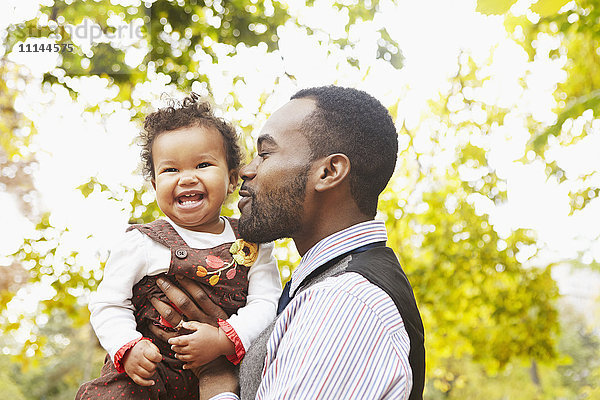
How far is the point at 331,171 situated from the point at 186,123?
0.60 m

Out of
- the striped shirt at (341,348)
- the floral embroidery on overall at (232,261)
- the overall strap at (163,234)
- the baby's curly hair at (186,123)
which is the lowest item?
the striped shirt at (341,348)

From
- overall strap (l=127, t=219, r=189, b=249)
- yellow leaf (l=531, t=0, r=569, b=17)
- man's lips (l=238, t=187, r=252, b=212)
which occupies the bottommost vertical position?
overall strap (l=127, t=219, r=189, b=249)

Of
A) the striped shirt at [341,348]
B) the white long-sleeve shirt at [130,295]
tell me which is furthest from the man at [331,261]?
the white long-sleeve shirt at [130,295]

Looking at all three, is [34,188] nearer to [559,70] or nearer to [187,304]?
[559,70]

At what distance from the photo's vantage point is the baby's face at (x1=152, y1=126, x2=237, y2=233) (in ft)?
6.65

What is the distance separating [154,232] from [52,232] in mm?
3721

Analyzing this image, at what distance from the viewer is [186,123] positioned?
82.4 inches

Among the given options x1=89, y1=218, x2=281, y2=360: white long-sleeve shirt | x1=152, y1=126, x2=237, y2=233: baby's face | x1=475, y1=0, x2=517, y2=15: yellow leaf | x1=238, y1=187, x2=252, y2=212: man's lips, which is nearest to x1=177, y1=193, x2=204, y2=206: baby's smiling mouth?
x1=152, y1=126, x2=237, y2=233: baby's face

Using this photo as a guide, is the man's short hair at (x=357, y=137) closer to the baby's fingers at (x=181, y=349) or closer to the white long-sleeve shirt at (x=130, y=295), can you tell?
the white long-sleeve shirt at (x=130, y=295)

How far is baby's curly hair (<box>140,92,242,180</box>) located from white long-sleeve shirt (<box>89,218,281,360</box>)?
349 mm

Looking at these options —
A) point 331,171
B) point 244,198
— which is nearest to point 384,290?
point 331,171

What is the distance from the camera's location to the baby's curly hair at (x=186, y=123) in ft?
6.92

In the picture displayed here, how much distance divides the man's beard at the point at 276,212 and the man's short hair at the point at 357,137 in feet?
0.37

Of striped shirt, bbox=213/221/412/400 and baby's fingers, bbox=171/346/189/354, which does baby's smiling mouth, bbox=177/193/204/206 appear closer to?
baby's fingers, bbox=171/346/189/354
